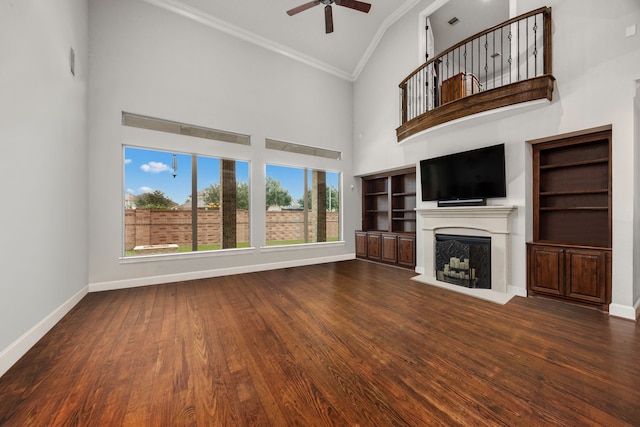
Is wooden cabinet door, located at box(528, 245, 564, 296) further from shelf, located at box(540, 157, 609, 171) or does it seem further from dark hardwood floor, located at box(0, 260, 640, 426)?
shelf, located at box(540, 157, 609, 171)

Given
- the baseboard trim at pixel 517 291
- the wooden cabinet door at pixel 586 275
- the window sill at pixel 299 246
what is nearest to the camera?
the wooden cabinet door at pixel 586 275

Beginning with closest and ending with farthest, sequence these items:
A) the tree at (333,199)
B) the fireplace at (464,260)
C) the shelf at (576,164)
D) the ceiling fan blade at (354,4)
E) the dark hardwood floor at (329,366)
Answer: the dark hardwood floor at (329,366) < the shelf at (576,164) < the fireplace at (464,260) < the ceiling fan blade at (354,4) < the tree at (333,199)

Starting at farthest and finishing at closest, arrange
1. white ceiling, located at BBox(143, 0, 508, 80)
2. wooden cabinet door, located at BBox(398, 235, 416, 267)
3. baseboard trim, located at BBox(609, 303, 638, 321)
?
1. wooden cabinet door, located at BBox(398, 235, 416, 267)
2. white ceiling, located at BBox(143, 0, 508, 80)
3. baseboard trim, located at BBox(609, 303, 638, 321)

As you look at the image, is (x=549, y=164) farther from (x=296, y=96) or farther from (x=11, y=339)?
(x=11, y=339)

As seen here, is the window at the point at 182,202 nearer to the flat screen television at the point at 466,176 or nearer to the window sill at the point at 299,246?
the window sill at the point at 299,246

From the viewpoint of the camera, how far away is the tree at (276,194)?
18.8 feet

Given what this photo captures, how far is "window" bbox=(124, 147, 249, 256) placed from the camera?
14.4 ft

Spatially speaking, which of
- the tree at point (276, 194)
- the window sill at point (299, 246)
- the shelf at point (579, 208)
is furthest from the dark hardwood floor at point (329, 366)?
the tree at point (276, 194)

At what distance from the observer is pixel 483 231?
4.04 m

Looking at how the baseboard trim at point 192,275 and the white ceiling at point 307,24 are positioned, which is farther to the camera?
the white ceiling at point 307,24

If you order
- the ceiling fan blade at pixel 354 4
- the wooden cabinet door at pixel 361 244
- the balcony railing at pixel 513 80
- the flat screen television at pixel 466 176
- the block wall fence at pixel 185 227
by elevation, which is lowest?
the wooden cabinet door at pixel 361 244

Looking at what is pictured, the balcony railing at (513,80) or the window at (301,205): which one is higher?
the balcony railing at (513,80)

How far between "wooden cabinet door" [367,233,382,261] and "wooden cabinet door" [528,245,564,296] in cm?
299

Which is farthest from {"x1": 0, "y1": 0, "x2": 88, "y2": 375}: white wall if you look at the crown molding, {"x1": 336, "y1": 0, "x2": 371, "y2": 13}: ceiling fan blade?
{"x1": 336, "y1": 0, "x2": 371, "y2": 13}: ceiling fan blade
